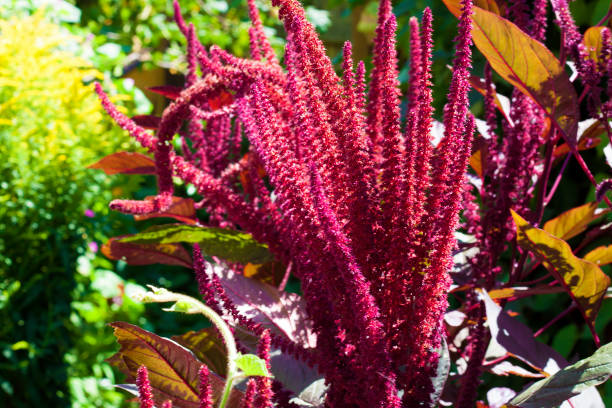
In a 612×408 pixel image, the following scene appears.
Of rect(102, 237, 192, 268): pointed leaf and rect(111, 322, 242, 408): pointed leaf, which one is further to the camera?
rect(102, 237, 192, 268): pointed leaf

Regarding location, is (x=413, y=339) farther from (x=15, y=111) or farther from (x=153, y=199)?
(x=15, y=111)

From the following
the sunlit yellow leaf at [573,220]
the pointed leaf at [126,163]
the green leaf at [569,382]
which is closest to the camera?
the green leaf at [569,382]

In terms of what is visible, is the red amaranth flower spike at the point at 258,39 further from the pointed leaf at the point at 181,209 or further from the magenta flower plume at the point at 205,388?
the magenta flower plume at the point at 205,388

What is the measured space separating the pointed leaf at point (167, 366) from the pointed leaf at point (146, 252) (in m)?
0.31

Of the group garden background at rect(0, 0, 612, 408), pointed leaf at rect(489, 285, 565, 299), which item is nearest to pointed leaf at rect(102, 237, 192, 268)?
pointed leaf at rect(489, 285, 565, 299)

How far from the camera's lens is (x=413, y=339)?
20.1 inches

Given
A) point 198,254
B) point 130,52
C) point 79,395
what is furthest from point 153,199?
point 130,52

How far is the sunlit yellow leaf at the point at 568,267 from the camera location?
0.59 m

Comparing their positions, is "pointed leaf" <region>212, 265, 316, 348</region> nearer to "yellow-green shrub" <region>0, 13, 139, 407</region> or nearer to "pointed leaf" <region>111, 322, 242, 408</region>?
"pointed leaf" <region>111, 322, 242, 408</region>

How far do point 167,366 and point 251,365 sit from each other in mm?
195

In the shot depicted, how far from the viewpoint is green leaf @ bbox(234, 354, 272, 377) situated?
0.34 meters

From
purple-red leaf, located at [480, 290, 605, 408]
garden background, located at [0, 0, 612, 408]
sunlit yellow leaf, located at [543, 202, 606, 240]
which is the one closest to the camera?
purple-red leaf, located at [480, 290, 605, 408]

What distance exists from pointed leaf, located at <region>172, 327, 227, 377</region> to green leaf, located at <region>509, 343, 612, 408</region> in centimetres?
30

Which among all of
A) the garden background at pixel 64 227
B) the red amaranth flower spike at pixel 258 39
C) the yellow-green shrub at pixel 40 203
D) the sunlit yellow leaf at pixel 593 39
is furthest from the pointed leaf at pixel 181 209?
the yellow-green shrub at pixel 40 203
